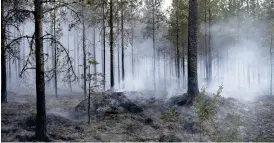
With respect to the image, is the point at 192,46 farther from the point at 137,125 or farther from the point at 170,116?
the point at 170,116

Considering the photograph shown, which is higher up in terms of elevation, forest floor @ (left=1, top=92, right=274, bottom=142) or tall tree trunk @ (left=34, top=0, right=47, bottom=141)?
tall tree trunk @ (left=34, top=0, right=47, bottom=141)

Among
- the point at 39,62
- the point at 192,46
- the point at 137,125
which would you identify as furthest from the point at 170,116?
the point at 192,46

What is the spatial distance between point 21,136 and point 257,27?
2834 cm

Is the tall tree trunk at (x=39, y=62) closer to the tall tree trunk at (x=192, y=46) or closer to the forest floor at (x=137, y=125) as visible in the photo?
the forest floor at (x=137, y=125)

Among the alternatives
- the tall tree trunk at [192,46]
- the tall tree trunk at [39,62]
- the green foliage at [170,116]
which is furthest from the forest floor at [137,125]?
the green foliage at [170,116]

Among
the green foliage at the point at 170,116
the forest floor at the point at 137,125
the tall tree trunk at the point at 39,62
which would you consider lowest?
the forest floor at the point at 137,125

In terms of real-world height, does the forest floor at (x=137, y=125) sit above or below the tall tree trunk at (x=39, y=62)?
below

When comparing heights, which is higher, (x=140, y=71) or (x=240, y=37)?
(x=240, y=37)

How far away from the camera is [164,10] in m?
29.1

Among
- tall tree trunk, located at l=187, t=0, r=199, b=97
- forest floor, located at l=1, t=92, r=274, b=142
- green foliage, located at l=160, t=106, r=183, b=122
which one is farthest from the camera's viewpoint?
tall tree trunk, located at l=187, t=0, r=199, b=97

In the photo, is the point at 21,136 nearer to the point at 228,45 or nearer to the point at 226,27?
the point at 226,27

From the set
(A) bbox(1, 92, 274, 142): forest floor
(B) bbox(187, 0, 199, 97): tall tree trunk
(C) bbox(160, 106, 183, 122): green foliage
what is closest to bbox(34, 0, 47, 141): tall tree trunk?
(A) bbox(1, 92, 274, 142): forest floor

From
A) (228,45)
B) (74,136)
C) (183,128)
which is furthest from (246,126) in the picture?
(228,45)

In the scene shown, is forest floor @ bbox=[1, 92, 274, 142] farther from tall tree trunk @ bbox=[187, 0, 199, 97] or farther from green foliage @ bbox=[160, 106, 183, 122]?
green foliage @ bbox=[160, 106, 183, 122]
